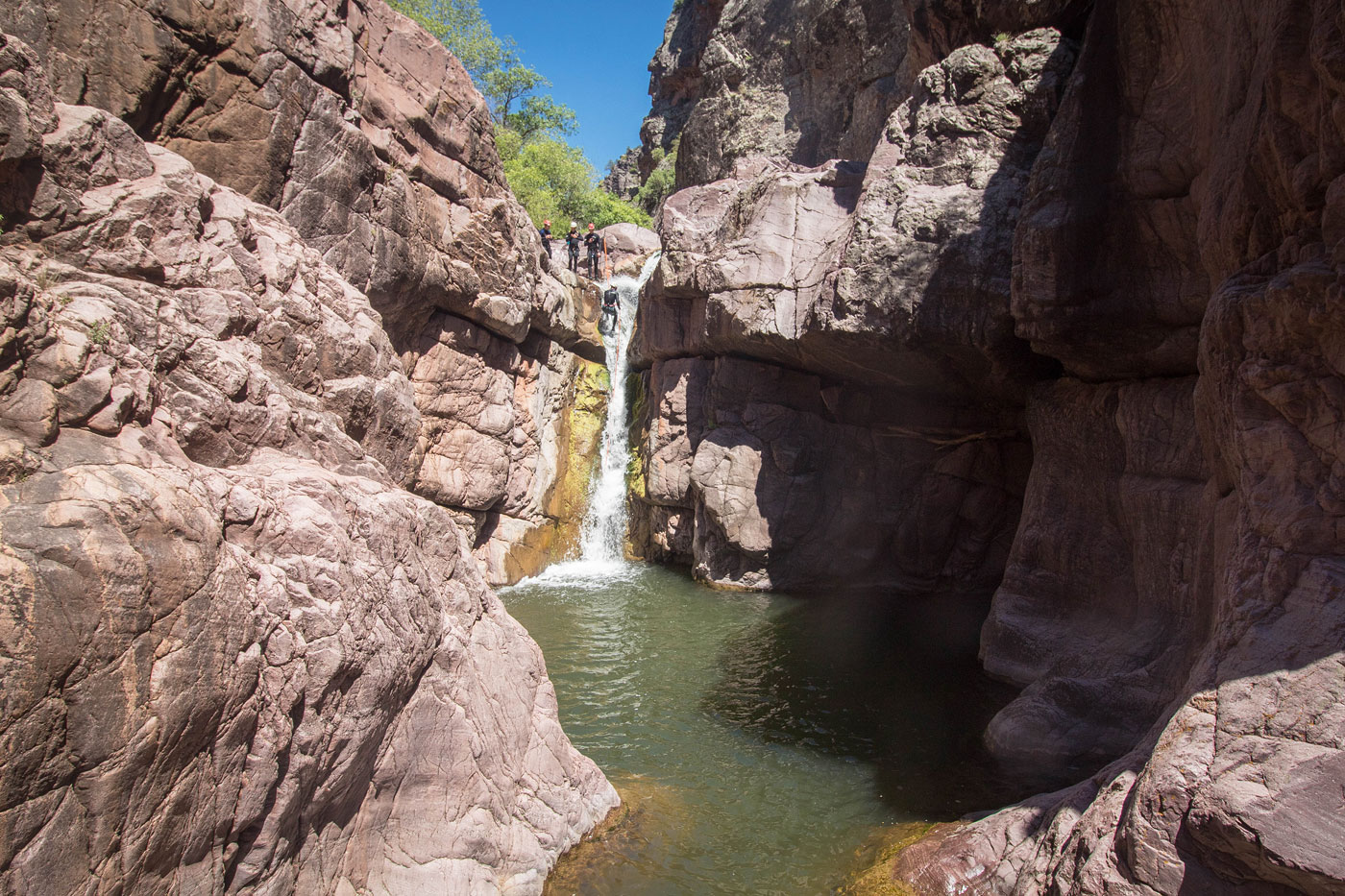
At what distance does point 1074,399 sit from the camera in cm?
1112

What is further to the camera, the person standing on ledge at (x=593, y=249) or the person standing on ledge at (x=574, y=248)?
the person standing on ledge at (x=574, y=248)

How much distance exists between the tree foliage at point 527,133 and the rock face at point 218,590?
2159 centimetres

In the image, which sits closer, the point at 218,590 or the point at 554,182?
the point at 218,590

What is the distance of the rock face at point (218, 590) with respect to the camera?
3.28 metres

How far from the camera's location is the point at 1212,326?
6293 mm

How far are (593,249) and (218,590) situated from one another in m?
19.2

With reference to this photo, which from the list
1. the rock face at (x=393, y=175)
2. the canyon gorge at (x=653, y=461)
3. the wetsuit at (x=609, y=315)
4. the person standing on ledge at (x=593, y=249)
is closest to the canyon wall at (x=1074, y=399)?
the canyon gorge at (x=653, y=461)

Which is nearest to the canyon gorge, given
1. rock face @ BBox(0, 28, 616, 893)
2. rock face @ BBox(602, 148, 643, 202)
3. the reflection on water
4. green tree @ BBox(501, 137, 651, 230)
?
rock face @ BBox(0, 28, 616, 893)

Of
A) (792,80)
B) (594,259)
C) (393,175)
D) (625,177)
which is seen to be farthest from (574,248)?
(625,177)

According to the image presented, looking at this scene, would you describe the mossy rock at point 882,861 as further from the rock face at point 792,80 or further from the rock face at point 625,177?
the rock face at point 625,177

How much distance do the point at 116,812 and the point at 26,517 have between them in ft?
4.30

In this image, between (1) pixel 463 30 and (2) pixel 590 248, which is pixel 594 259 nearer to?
(2) pixel 590 248

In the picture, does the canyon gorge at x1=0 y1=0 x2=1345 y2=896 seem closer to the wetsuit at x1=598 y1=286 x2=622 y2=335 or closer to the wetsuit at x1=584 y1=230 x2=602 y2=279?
the wetsuit at x1=598 y1=286 x2=622 y2=335

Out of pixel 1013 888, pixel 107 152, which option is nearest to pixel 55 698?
pixel 107 152
